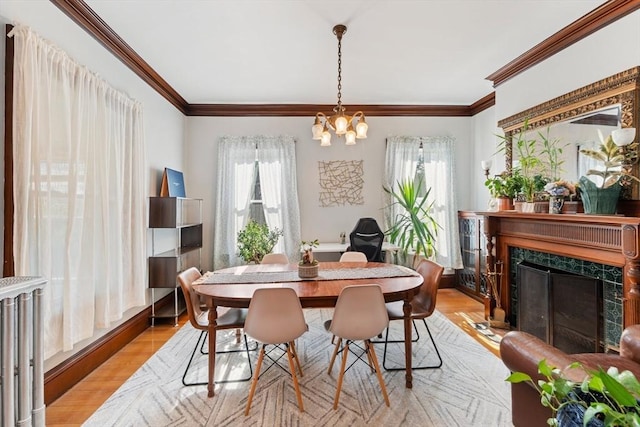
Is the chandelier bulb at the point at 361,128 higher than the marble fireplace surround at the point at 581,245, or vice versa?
the chandelier bulb at the point at 361,128

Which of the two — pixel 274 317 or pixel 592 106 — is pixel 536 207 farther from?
pixel 274 317

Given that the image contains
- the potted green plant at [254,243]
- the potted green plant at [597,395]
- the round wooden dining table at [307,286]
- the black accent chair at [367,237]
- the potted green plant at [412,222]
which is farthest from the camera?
the potted green plant at [412,222]

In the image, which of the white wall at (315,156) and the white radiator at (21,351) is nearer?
the white radiator at (21,351)

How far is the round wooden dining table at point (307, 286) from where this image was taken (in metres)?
2.09

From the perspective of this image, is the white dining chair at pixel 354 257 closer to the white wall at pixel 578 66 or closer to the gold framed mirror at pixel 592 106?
the gold framed mirror at pixel 592 106

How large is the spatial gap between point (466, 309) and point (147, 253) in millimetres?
3970

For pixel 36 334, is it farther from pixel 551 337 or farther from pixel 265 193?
pixel 551 337

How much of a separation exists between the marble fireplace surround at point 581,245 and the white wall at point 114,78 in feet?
13.0

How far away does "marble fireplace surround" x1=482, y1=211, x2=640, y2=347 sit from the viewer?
202 cm

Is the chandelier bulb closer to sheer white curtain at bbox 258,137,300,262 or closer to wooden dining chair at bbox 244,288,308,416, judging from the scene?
wooden dining chair at bbox 244,288,308,416

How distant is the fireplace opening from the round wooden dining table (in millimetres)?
1266

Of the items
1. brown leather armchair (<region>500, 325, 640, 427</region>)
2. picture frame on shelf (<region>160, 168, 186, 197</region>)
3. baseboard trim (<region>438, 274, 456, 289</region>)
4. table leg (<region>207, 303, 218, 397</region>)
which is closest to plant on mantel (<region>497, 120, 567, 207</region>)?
brown leather armchair (<region>500, 325, 640, 427</region>)

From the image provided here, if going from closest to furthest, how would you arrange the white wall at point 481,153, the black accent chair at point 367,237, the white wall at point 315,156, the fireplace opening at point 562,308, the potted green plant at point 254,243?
the fireplace opening at point 562,308 → the black accent chair at point 367,237 → the potted green plant at point 254,243 → the white wall at point 481,153 → the white wall at point 315,156

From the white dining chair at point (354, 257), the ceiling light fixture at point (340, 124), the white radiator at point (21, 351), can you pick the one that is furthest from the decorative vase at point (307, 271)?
the white radiator at point (21, 351)
